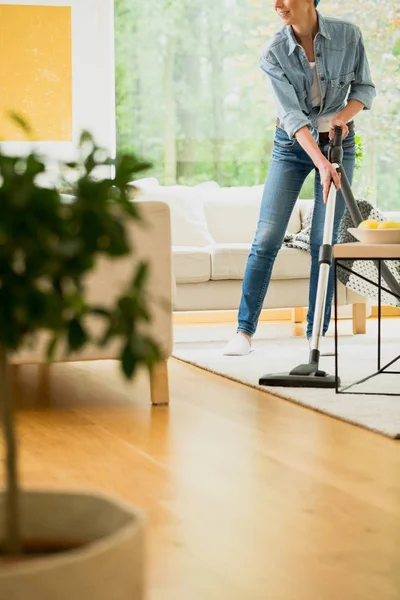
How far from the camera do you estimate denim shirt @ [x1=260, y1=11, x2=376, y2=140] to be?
3.77m

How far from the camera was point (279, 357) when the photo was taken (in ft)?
13.5

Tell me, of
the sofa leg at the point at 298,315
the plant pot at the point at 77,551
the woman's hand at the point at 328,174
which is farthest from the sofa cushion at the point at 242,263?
the plant pot at the point at 77,551

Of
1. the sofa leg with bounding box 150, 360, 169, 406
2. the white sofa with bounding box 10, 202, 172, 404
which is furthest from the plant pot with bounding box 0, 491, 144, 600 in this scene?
the sofa leg with bounding box 150, 360, 169, 406

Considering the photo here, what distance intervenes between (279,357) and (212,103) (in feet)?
10.2

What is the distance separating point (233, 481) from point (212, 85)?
5012 mm

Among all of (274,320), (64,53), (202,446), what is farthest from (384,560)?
(64,53)

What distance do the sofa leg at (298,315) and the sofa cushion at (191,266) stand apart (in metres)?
0.71

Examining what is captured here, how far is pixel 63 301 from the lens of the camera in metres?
0.86

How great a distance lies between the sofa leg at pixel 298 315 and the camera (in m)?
5.51

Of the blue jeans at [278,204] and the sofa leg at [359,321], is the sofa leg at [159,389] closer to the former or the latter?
the blue jeans at [278,204]

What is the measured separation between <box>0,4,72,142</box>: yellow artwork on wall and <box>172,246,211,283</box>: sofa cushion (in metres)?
1.81

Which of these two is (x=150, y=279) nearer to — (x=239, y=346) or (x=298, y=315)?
(x=239, y=346)

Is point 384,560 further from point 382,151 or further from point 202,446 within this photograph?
point 382,151

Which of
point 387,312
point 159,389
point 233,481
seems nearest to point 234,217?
point 387,312
